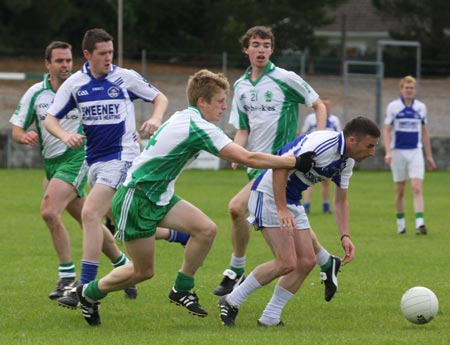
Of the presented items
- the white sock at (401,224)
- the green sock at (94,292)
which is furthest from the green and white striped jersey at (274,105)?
the white sock at (401,224)

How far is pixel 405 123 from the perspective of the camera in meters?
16.0

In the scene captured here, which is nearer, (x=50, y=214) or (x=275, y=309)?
(x=275, y=309)

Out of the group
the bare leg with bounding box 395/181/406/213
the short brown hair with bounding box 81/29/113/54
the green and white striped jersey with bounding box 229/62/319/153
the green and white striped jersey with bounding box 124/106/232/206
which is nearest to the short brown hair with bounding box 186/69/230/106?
the green and white striped jersey with bounding box 124/106/232/206

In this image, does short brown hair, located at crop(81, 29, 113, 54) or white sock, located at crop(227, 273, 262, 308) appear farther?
short brown hair, located at crop(81, 29, 113, 54)

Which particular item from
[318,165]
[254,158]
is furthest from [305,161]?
→ [254,158]

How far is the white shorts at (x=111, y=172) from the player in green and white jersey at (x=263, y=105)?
1.39 meters

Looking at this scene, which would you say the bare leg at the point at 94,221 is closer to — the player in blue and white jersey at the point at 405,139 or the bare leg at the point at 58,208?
the bare leg at the point at 58,208

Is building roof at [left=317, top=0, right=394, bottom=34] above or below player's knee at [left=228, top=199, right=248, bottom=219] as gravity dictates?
above

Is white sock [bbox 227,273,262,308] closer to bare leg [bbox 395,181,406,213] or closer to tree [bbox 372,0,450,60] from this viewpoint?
bare leg [bbox 395,181,406,213]

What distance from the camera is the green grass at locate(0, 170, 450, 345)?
7.58 m

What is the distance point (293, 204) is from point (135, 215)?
1.21m

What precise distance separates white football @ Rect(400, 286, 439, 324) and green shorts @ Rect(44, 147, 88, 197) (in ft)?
10.2

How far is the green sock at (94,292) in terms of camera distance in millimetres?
7895

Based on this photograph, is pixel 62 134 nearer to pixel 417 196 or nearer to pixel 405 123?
pixel 417 196
